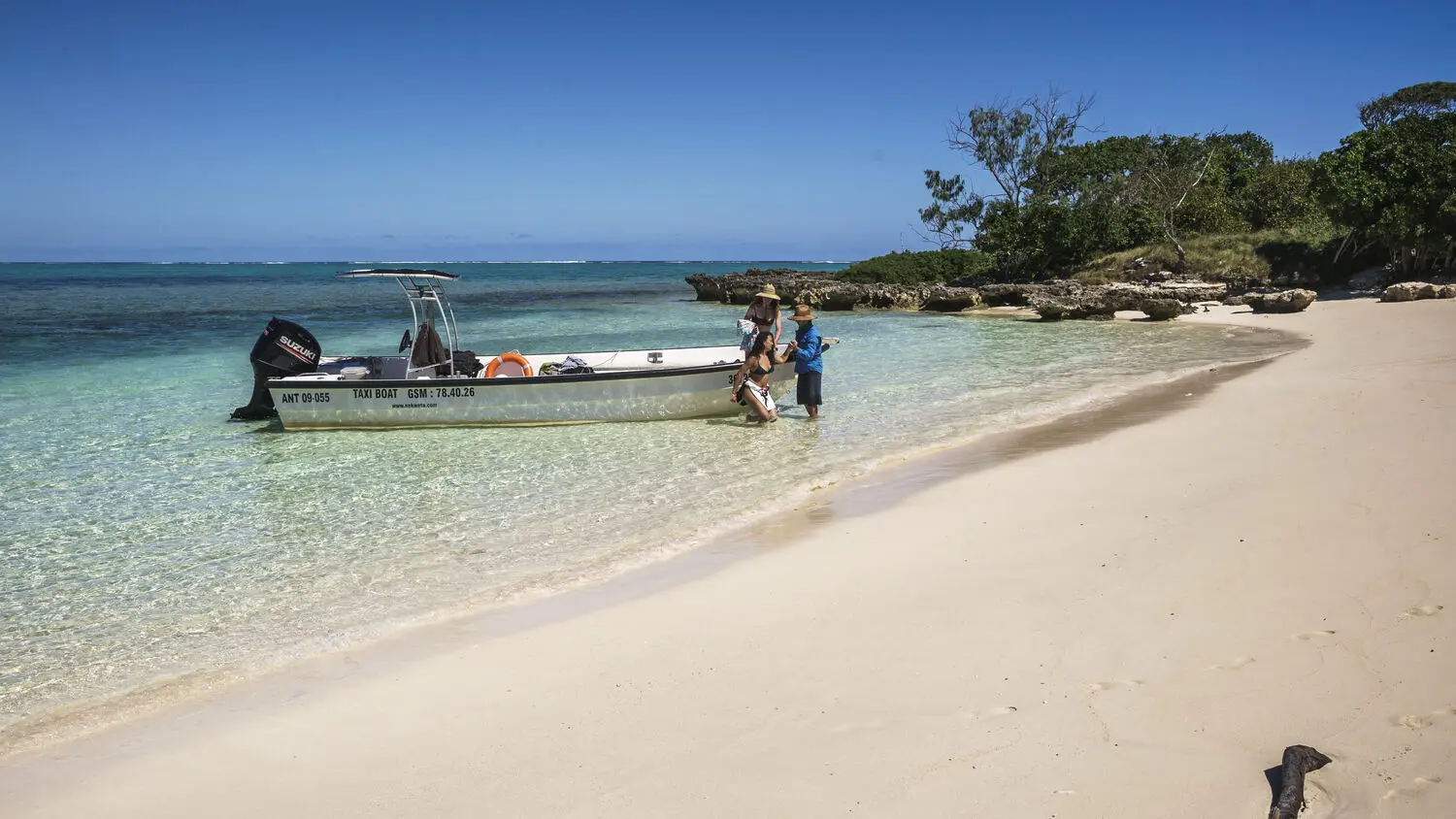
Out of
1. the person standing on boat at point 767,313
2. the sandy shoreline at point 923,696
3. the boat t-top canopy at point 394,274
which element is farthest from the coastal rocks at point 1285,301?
the boat t-top canopy at point 394,274

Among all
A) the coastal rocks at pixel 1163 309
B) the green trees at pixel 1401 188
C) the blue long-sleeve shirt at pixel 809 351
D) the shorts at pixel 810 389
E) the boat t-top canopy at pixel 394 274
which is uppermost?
the green trees at pixel 1401 188

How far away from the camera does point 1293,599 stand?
4969 mm

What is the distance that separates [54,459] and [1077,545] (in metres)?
12.1

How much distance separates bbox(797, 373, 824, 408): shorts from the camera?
41.4 feet

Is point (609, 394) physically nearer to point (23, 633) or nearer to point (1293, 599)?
point (23, 633)

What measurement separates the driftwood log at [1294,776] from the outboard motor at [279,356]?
13.1 m

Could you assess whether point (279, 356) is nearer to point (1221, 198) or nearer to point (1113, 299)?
point (1113, 299)

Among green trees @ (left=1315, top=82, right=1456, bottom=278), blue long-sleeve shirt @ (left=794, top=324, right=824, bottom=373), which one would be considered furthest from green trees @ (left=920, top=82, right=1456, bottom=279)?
blue long-sleeve shirt @ (left=794, top=324, right=824, bottom=373)

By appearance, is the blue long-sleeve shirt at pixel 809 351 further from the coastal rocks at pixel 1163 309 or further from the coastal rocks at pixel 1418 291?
the coastal rocks at pixel 1418 291

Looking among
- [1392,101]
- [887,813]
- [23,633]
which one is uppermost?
[1392,101]

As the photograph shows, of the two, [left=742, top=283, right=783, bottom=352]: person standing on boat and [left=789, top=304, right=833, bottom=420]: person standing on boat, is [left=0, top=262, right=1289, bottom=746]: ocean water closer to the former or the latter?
[left=789, top=304, right=833, bottom=420]: person standing on boat

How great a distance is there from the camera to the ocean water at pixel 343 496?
6.00m

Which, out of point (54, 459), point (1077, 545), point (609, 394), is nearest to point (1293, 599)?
point (1077, 545)

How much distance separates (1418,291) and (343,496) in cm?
2772
